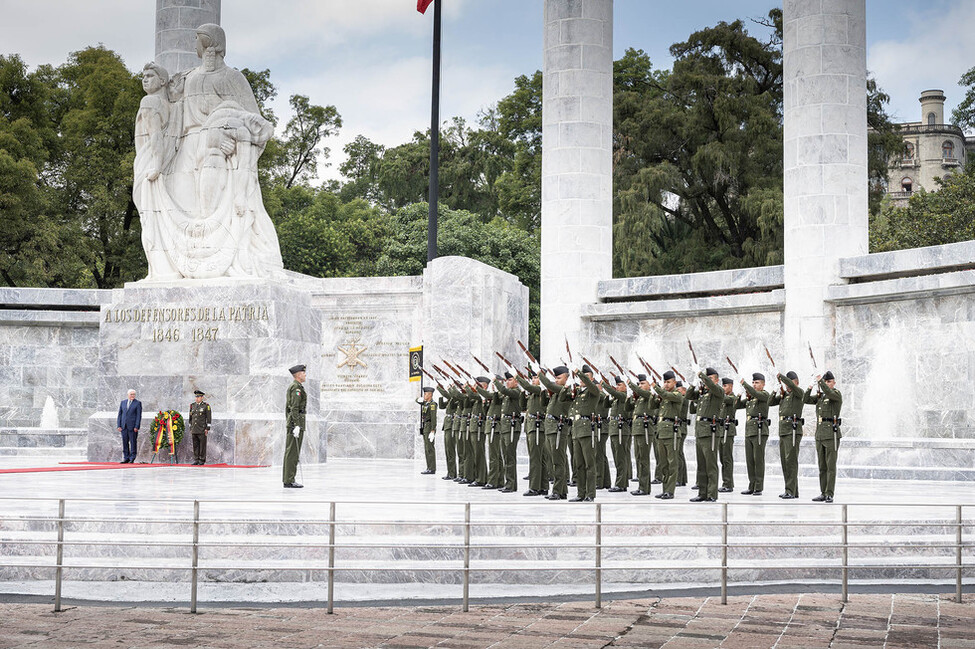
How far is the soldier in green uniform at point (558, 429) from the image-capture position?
42.1 feet

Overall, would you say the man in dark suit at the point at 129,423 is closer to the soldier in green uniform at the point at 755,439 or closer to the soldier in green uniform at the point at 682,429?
the soldier in green uniform at the point at 682,429

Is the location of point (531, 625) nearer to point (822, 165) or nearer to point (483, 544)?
point (483, 544)

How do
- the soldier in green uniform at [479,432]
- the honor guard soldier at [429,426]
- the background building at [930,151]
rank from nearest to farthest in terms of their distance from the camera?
the soldier in green uniform at [479,432], the honor guard soldier at [429,426], the background building at [930,151]

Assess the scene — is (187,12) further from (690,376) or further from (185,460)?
(690,376)

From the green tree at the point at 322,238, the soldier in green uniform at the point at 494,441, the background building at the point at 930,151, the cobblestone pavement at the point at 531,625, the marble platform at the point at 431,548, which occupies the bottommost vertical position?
the cobblestone pavement at the point at 531,625

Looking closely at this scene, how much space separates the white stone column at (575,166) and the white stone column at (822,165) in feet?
14.0

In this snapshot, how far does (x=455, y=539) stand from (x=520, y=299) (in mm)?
13338

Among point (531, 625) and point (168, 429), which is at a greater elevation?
point (168, 429)

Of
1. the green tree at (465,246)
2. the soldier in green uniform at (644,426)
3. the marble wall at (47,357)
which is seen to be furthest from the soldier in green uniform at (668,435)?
the green tree at (465,246)

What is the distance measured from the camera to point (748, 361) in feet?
68.9

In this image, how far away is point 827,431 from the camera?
13016 millimetres

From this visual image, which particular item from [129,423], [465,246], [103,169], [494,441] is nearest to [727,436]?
[494,441]

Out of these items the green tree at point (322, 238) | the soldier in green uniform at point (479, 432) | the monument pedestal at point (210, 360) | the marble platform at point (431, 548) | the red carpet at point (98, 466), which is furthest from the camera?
the green tree at point (322, 238)

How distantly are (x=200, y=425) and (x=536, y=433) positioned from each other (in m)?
5.97
